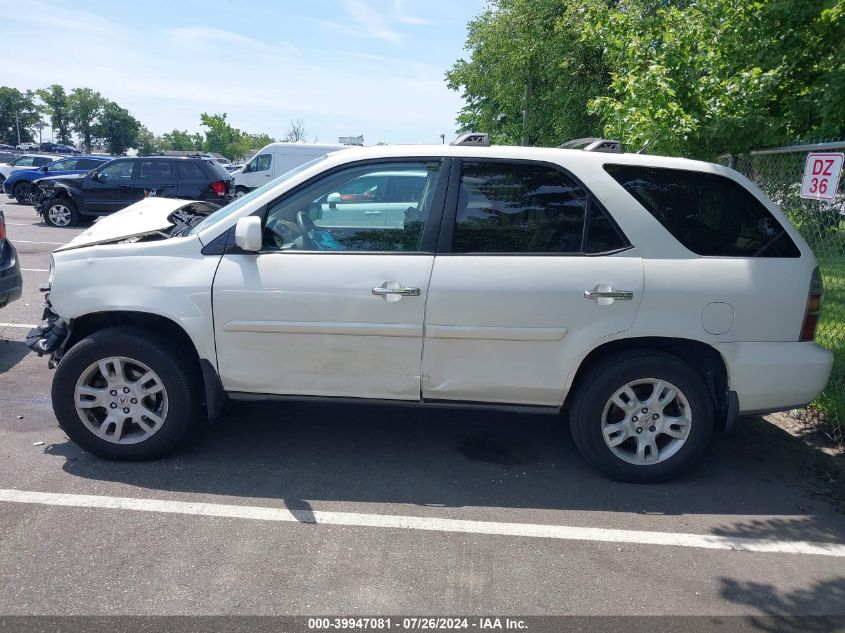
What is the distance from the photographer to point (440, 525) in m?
3.65

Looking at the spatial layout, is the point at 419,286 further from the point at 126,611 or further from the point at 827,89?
the point at 827,89

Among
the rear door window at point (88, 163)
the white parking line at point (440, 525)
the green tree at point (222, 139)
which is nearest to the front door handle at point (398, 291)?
the white parking line at point (440, 525)

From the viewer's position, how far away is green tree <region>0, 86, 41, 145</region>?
7706 centimetres

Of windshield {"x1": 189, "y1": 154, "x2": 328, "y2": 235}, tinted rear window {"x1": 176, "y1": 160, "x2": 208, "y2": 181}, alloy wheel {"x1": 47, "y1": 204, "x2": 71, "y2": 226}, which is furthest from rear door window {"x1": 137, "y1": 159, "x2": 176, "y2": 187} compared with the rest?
windshield {"x1": 189, "y1": 154, "x2": 328, "y2": 235}

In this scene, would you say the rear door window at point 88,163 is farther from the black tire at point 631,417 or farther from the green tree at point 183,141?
the green tree at point 183,141

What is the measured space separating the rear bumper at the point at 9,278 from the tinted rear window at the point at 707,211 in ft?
18.0

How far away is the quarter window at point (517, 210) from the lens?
4.07m

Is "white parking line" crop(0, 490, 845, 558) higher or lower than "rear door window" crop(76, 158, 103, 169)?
lower

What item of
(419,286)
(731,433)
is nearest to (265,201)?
(419,286)

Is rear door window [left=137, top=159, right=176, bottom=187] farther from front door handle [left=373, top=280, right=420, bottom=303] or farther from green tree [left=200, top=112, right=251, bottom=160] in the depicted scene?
green tree [left=200, top=112, right=251, bottom=160]

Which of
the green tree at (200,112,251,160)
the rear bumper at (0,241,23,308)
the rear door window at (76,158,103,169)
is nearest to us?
the rear bumper at (0,241,23,308)

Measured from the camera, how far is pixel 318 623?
2.86 m

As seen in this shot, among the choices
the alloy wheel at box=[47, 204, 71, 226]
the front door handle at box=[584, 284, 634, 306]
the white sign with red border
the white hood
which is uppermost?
the white sign with red border

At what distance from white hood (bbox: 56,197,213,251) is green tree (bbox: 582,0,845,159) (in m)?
4.06
